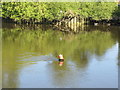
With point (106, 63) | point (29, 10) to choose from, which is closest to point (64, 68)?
point (106, 63)

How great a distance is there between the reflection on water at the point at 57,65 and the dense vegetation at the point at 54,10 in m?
26.7

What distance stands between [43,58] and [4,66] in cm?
574

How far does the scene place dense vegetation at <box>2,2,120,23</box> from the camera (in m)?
68.9

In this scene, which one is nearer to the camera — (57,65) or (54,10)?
(57,65)

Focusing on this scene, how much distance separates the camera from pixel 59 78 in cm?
2472

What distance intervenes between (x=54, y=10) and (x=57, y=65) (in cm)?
4522

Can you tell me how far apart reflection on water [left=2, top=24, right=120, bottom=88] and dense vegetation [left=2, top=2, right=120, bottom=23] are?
26.7 meters

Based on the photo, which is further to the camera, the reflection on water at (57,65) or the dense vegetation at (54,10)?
the dense vegetation at (54,10)

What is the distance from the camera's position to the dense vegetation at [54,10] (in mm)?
68875

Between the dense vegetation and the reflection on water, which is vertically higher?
the dense vegetation

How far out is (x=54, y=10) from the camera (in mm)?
72562

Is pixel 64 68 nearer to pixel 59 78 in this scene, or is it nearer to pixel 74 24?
pixel 59 78

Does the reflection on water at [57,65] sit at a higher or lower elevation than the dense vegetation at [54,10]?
lower

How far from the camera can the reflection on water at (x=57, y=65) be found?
Result: 23.8 meters
